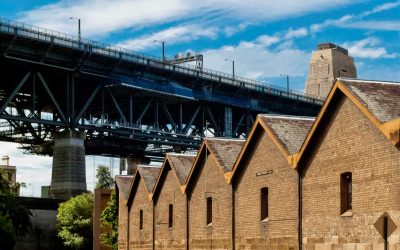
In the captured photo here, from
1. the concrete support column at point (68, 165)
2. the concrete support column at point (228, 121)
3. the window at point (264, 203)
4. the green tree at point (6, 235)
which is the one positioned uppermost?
the concrete support column at point (228, 121)

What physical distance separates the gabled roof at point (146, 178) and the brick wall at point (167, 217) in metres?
1.61

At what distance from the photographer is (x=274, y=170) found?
3472 centimetres

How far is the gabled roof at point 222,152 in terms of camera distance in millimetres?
40062

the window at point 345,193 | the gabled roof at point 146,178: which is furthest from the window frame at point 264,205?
the gabled roof at point 146,178

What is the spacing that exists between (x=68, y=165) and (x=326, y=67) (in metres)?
68.4

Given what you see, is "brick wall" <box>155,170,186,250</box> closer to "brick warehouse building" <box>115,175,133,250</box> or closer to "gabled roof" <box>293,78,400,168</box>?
"brick warehouse building" <box>115,175,133,250</box>

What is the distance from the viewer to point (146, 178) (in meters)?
50.9

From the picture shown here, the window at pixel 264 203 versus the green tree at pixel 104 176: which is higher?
the green tree at pixel 104 176

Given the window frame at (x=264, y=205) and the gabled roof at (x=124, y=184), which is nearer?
the window frame at (x=264, y=205)

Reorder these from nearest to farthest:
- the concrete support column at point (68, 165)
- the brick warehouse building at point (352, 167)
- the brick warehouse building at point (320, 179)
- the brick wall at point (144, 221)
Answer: the brick warehouse building at point (352, 167) → the brick warehouse building at point (320, 179) → the brick wall at point (144, 221) → the concrete support column at point (68, 165)

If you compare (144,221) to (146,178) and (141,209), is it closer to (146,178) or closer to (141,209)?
(141,209)

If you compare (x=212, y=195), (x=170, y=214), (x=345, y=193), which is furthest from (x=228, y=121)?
(x=345, y=193)

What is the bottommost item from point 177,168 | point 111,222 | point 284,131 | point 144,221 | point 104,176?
point 144,221

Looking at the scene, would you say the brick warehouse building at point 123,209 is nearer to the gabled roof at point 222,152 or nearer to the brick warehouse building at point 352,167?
the gabled roof at point 222,152
